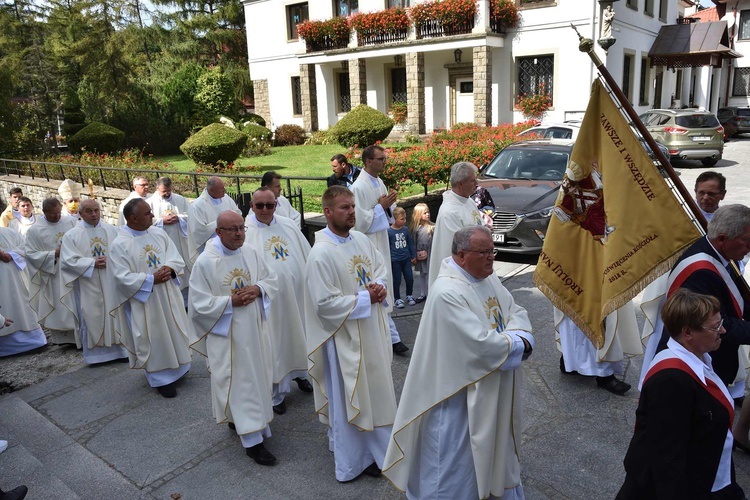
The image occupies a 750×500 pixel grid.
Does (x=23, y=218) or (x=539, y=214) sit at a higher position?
(x=23, y=218)

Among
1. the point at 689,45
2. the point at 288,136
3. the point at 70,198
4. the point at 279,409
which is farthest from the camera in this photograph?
the point at 288,136

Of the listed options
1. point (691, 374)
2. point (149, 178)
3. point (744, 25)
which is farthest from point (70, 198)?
point (744, 25)

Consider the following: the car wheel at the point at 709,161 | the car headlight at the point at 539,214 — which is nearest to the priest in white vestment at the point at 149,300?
the car headlight at the point at 539,214

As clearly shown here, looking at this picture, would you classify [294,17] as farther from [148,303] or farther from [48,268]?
[148,303]

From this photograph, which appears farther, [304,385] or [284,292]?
[304,385]

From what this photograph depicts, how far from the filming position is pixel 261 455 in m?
4.52

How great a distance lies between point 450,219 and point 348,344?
2360mm

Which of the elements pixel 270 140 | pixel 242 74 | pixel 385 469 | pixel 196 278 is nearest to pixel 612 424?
pixel 385 469

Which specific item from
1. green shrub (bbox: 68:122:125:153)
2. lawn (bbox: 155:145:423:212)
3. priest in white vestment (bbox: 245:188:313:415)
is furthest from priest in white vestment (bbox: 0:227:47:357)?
green shrub (bbox: 68:122:125:153)

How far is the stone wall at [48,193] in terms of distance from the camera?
45.0 ft

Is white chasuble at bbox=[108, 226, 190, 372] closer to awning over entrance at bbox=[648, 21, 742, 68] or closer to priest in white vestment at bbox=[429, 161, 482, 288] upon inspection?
priest in white vestment at bbox=[429, 161, 482, 288]

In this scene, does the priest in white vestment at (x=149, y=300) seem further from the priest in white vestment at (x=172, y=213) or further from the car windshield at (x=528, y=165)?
the car windshield at (x=528, y=165)

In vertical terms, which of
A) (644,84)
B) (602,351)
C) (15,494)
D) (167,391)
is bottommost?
(167,391)

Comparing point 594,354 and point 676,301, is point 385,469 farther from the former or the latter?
point 594,354
